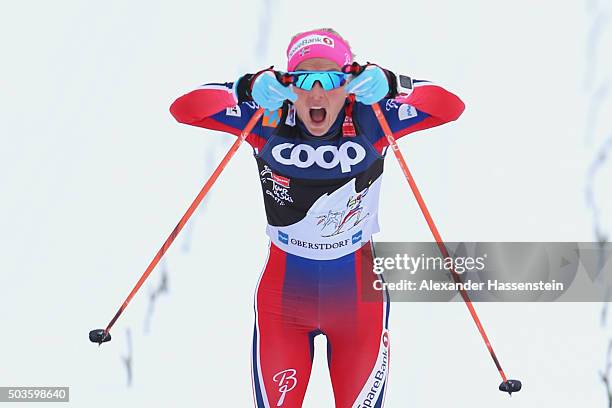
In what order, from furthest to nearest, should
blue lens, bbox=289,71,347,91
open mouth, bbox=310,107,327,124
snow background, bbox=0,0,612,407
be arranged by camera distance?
snow background, bbox=0,0,612,407, open mouth, bbox=310,107,327,124, blue lens, bbox=289,71,347,91

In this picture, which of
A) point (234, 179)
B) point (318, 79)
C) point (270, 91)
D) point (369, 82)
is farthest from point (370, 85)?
point (234, 179)

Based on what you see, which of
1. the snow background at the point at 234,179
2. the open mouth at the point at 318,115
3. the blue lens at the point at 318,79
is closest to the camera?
the blue lens at the point at 318,79

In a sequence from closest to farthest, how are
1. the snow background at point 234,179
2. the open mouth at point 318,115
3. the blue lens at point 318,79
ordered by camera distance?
the blue lens at point 318,79
the open mouth at point 318,115
the snow background at point 234,179

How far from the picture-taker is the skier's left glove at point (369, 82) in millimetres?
2877

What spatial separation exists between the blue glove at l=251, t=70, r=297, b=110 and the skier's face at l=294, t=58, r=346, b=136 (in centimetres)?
4

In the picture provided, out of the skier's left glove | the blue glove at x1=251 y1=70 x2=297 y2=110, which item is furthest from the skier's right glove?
the skier's left glove

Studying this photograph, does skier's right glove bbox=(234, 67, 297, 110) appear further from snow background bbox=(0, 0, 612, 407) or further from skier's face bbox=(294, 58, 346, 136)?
snow background bbox=(0, 0, 612, 407)

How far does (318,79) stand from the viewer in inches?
112

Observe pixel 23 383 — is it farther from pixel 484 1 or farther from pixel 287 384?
pixel 484 1

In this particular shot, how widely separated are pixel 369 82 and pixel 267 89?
33 cm

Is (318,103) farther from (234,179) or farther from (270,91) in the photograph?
(234,179)

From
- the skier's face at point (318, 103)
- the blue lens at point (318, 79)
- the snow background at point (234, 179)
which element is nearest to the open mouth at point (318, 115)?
the skier's face at point (318, 103)

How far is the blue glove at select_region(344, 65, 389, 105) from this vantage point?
288 cm

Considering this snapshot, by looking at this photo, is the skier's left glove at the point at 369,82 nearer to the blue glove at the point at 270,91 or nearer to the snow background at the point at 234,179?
the blue glove at the point at 270,91
